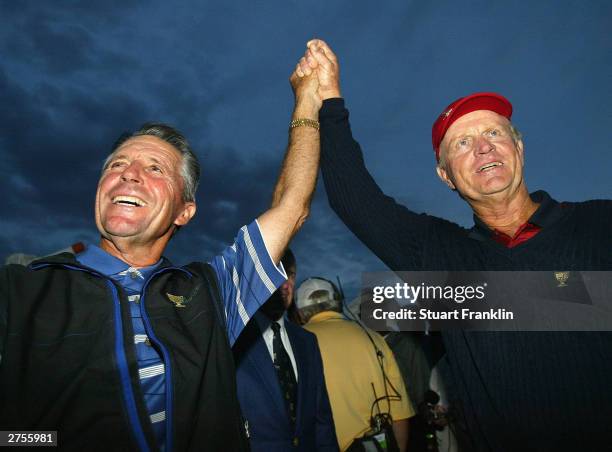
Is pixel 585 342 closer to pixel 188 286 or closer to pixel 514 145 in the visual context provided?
pixel 514 145

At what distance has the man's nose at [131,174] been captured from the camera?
225 cm

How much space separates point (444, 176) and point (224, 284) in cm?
177

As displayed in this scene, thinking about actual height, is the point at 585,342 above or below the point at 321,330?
below

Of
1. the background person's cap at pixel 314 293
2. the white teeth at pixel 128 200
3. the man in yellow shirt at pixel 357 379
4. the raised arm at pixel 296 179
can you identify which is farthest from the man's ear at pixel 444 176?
the background person's cap at pixel 314 293

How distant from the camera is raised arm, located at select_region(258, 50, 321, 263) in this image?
2.28m

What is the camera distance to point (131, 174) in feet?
7.41

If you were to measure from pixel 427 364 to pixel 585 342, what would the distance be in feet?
13.1

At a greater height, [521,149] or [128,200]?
[521,149]

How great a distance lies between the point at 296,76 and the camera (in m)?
2.79

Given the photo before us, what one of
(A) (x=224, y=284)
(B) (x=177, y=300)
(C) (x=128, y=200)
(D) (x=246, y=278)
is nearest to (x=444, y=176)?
(D) (x=246, y=278)

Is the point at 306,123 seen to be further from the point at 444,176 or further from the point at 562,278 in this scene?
the point at 562,278

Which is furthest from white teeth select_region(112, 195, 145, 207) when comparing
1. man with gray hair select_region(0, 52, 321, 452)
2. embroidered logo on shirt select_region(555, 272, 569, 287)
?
embroidered logo on shirt select_region(555, 272, 569, 287)

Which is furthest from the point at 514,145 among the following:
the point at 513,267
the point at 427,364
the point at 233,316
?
the point at 427,364

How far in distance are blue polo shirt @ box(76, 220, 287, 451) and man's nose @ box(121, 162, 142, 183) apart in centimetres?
44
